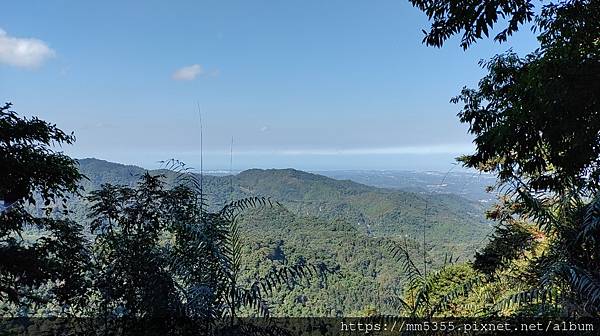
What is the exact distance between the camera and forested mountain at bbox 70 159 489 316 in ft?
9.50

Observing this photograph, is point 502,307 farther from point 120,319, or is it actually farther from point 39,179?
point 39,179

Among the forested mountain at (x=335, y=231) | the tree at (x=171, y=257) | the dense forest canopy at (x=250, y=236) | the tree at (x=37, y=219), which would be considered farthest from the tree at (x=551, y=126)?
the tree at (x=37, y=219)

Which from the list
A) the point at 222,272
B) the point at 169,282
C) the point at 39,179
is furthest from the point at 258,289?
the point at 39,179

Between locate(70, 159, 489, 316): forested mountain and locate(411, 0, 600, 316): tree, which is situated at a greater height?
locate(411, 0, 600, 316): tree

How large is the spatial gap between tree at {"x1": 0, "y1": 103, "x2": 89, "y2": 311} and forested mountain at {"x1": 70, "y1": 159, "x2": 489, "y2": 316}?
12.1 inches

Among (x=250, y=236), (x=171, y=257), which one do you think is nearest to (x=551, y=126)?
(x=250, y=236)

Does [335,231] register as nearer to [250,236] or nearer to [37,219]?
[250,236]

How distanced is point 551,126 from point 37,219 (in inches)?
161

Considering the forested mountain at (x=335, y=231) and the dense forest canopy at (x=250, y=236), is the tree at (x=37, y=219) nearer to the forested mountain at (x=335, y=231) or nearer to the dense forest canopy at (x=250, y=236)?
the dense forest canopy at (x=250, y=236)

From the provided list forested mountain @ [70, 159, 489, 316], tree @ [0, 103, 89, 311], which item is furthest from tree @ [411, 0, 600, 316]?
tree @ [0, 103, 89, 311]

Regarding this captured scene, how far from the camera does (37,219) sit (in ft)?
9.91

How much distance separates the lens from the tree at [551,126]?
6.28ft

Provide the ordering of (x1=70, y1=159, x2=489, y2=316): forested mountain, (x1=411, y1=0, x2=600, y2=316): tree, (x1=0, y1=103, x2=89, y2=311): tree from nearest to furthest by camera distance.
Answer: (x1=411, y1=0, x2=600, y2=316): tree → (x1=0, y1=103, x2=89, y2=311): tree → (x1=70, y1=159, x2=489, y2=316): forested mountain

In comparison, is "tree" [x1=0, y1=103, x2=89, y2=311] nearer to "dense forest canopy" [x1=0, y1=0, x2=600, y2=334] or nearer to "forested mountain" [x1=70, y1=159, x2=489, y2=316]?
"dense forest canopy" [x1=0, y1=0, x2=600, y2=334]
